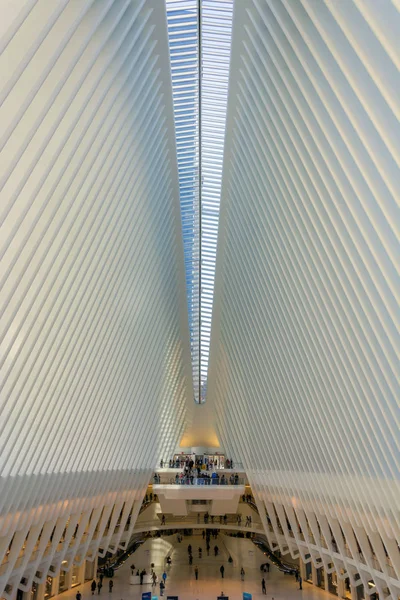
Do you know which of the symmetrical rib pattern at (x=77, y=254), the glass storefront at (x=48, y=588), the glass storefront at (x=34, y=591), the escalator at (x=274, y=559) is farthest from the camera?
the escalator at (x=274, y=559)

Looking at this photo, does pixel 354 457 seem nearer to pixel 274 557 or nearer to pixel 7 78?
pixel 7 78

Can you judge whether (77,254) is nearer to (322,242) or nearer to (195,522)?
(322,242)

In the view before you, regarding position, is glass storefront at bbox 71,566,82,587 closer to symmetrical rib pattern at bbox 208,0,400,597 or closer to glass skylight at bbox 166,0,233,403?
symmetrical rib pattern at bbox 208,0,400,597

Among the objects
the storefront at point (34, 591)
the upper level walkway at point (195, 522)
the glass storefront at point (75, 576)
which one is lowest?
the storefront at point (34, 591)

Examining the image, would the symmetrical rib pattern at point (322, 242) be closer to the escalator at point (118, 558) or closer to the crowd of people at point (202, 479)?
the crowd of people at point (202, 479)

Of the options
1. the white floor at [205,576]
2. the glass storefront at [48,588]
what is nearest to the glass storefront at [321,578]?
the white floor at [205,576]

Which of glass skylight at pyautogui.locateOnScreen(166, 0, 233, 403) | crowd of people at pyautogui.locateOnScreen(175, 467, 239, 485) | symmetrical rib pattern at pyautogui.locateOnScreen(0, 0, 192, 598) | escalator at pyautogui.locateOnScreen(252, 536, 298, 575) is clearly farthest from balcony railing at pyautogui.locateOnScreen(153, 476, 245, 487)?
glass skylight at pyautogui.locateOnScreen(166, 0, 233, 403)

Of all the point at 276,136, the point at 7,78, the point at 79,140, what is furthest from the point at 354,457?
the point at 7,78
